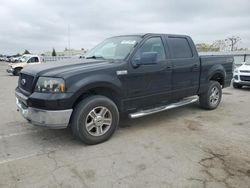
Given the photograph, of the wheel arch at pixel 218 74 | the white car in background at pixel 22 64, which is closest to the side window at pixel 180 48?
the wheel arch at pixel 218 74

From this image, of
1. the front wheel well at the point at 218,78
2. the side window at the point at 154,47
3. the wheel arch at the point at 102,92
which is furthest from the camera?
the front wheel well at the point at 218,78

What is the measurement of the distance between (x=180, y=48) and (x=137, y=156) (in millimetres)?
3059

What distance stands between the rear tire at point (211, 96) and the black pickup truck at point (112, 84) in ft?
0.89

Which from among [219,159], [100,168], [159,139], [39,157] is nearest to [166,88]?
[159,139]

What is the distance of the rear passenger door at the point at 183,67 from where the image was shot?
5.71m

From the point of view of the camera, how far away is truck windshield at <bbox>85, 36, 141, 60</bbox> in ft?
16.6

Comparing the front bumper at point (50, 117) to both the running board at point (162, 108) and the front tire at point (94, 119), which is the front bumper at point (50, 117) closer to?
the front tire at point (94, 119)

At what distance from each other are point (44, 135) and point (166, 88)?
8.63ft

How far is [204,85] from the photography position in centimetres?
662

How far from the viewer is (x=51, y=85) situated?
4031mm

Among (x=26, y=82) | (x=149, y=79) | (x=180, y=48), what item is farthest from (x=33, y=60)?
(x=149, y=79)

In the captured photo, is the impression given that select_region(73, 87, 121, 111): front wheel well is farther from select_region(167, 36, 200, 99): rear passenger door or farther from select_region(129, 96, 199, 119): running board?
select_region(167, 36, 200, 99): rear passenger door

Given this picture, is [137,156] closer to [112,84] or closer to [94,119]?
[94,119]

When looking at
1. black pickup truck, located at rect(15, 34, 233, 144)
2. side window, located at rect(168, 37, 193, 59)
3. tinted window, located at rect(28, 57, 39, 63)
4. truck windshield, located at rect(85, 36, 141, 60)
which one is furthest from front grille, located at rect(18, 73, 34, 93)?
tinted window, located at rect(28, 57, 39, 63)
